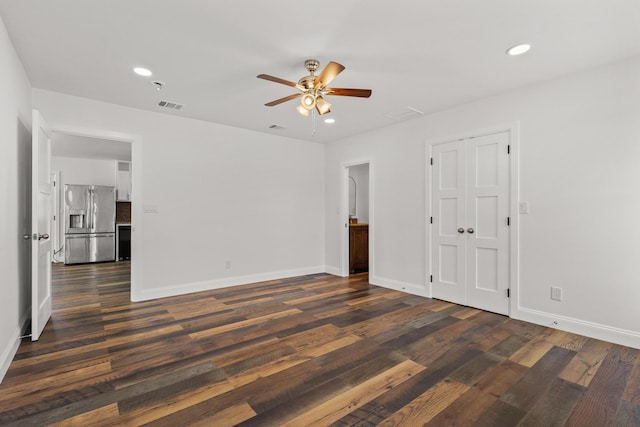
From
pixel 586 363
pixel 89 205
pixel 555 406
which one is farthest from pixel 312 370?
pixel 89 205

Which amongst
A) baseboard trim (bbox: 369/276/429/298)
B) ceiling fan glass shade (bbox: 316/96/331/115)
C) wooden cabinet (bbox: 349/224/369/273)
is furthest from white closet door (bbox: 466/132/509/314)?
wooden cabinet (bbox: 349/224/369/273)

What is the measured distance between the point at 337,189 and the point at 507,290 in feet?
10.6

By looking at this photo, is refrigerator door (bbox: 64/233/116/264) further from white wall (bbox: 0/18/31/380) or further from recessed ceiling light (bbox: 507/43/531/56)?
recessed ceiling light (bbox: 507/43/531/56)

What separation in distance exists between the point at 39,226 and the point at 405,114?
4.35 m

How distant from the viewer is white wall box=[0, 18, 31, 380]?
233cm

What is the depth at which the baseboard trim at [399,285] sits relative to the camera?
4469 mm

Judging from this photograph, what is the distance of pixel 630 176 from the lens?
2.81 meters

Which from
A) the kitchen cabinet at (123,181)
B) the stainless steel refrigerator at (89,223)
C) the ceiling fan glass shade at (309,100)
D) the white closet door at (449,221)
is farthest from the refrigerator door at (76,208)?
the white closet door at (449,221)

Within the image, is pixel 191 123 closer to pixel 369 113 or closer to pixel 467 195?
pixel 369 113

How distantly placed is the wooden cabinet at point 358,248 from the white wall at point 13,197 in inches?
179

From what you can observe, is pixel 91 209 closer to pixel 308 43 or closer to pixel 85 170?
pixel 85 170

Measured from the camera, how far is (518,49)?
2.67 m

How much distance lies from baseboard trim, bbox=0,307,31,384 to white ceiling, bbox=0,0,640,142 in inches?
94.7

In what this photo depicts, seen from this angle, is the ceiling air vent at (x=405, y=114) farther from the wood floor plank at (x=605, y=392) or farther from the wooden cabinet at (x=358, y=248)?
the wood floor plank at (x=605, y=392)
